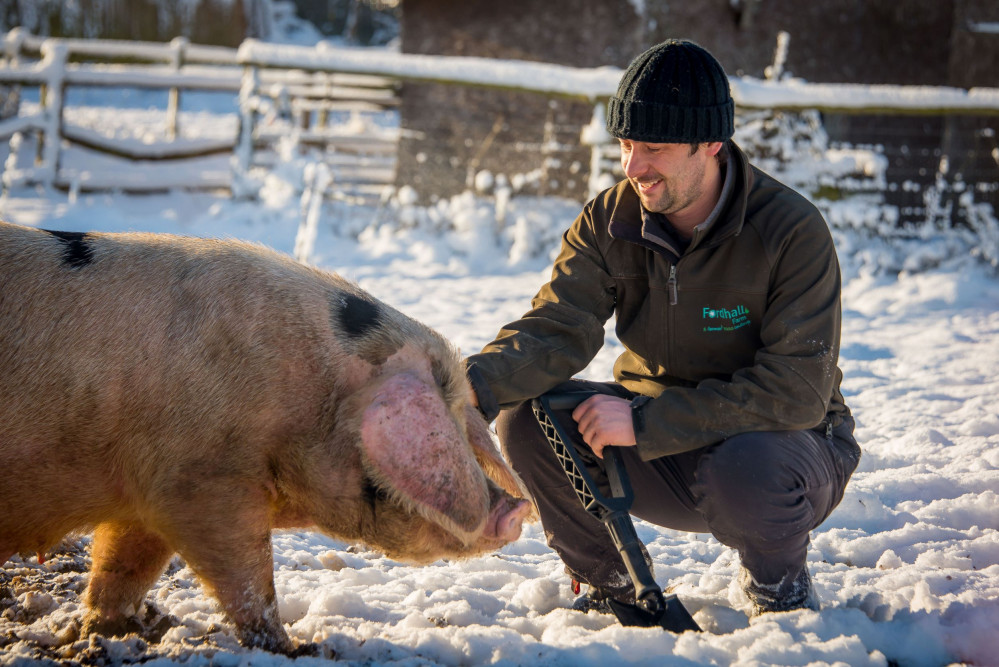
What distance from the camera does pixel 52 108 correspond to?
9086 millimetres

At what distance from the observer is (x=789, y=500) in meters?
2.21

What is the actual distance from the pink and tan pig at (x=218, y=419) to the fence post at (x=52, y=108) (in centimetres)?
763

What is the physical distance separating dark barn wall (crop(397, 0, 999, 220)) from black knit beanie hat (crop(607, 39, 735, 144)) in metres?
6.75

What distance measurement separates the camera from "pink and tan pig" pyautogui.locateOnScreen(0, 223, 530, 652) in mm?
2062

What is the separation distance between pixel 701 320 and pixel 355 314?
939 millimetres

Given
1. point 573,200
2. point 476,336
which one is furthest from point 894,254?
point 476,336

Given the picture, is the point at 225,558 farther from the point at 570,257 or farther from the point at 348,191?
the point at 348,191

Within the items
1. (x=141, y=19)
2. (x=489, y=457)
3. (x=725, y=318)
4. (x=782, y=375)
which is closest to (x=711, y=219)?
(x=725, y=318)

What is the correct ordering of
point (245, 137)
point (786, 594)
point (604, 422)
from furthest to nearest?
point (245, 137) < point (604, 422) < point (786, 594)

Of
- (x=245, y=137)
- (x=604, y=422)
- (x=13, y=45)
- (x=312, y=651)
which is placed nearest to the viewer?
(x=312, y=651)

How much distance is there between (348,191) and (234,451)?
647 centimetres

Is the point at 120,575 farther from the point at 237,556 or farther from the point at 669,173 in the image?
the point at 669,173

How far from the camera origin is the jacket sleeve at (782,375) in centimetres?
224

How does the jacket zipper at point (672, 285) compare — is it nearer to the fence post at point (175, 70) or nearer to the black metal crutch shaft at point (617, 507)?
the black metal crutch shaft at point (617, 507)
